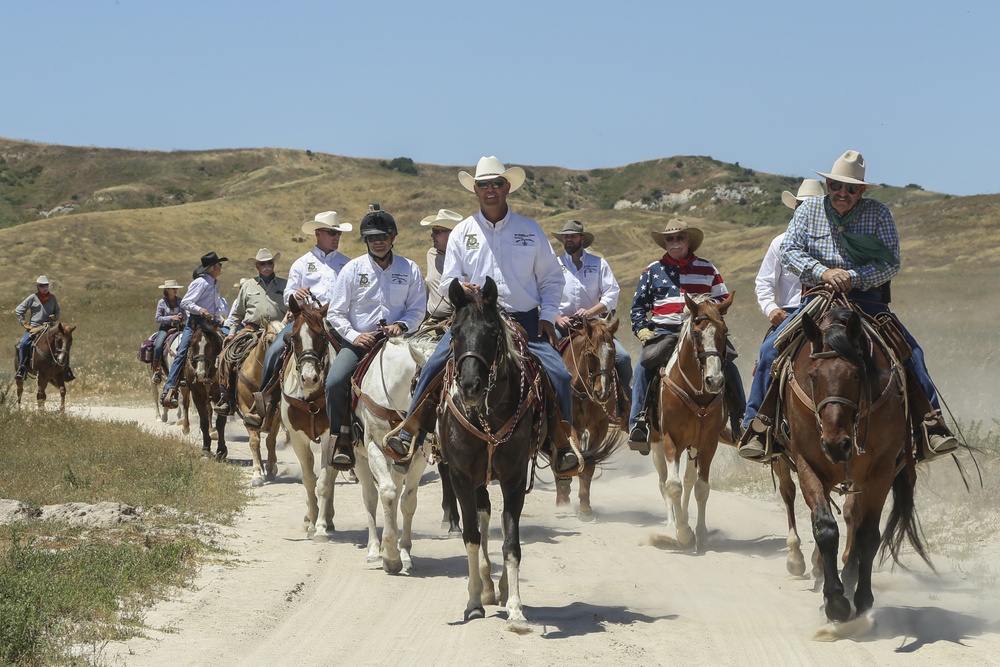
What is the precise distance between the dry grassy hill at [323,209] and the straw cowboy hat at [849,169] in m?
12.8

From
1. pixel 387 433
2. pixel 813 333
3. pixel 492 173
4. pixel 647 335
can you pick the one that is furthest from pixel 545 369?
pixel 647 335

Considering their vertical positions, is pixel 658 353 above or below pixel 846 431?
above

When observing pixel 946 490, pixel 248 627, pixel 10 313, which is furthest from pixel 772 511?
pixel 10 313

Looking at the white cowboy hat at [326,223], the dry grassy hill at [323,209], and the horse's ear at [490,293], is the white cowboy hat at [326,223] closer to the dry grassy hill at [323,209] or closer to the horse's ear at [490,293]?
the horse's ear at [490,293]

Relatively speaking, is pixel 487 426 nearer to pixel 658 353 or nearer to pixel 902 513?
pixel 902 513

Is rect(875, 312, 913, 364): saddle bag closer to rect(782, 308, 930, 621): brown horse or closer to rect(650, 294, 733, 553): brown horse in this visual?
rect(782, 308, 930, 621): brown horse

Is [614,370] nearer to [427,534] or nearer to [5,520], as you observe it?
[427,534]

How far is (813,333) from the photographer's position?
8.77 meters

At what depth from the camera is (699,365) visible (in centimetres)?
1209

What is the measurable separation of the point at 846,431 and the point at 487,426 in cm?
254

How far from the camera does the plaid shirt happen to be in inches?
372

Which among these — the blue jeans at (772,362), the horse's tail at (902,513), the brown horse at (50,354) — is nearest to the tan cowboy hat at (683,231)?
the blue jeans at (772,362)

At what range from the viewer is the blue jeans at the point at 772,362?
913cm

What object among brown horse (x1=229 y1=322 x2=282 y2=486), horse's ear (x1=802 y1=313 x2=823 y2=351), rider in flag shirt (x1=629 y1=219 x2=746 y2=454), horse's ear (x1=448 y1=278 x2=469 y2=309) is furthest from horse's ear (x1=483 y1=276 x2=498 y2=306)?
brown horse (x1=229 y1=322 x2=282 y2=486)
